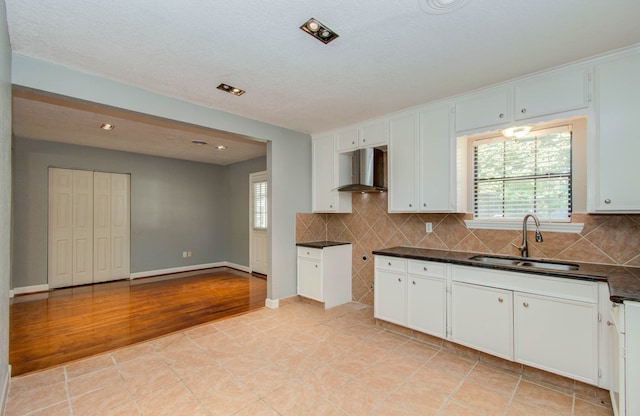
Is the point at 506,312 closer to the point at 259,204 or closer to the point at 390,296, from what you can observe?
the point at 390,296

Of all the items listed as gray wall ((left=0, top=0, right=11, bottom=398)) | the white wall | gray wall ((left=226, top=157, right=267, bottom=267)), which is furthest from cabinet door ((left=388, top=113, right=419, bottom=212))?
gray wall ((left=226, top=157, right=267, bottom=267))

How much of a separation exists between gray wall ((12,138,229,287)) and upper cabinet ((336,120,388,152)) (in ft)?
13.8

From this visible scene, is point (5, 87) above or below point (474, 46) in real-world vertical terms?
below

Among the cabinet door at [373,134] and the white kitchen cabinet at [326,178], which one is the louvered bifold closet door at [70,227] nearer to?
the white kitchen cabinet at [326,178]

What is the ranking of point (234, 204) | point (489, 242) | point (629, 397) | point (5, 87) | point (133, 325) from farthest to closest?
point (234, 204), point (133, 325), point (489, 242), point (5, 87), point (629, 397)

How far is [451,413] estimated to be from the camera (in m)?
1.88

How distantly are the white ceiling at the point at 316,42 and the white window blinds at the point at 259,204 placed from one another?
3.37 m

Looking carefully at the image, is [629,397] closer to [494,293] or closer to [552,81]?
[494,293]

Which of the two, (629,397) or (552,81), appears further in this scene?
(552,81)

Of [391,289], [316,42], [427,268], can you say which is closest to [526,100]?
[427,268]

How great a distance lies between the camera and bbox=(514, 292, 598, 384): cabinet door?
201 cm

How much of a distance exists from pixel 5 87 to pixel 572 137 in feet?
14.2

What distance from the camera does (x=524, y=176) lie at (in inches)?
111

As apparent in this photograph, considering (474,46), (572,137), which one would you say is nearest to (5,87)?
(474,46)
